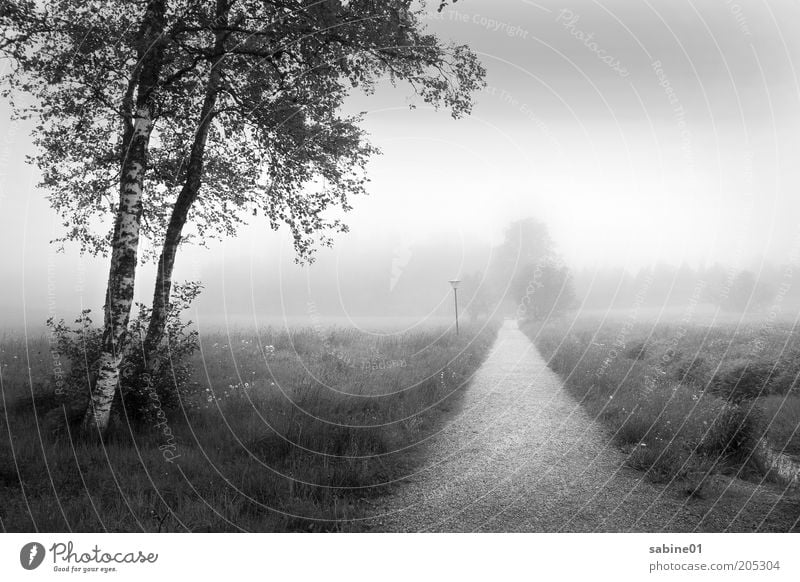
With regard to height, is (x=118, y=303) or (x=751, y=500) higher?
(x=118, y=303)

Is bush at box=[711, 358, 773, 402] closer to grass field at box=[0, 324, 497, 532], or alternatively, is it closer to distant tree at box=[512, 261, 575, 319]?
grass field at box=[0, 324, 497, 532]

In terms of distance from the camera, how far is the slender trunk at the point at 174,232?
711 cm

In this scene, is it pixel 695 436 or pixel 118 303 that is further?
pixel 695 436

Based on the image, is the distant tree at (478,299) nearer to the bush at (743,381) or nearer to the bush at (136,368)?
the bush at (743,381)

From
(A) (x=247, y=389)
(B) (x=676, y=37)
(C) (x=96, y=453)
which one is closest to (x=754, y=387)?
(B) (x=676, y=37)

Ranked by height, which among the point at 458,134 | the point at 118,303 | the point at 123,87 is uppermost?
the point at 123,87

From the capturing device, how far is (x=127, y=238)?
5918mm

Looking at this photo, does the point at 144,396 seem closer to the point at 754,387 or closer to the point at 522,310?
the point at 754,387

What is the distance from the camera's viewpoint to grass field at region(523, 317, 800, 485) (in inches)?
225

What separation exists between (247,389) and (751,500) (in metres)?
9.23

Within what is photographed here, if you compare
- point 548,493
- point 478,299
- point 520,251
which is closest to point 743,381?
point 548,493

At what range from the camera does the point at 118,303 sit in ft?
19.2

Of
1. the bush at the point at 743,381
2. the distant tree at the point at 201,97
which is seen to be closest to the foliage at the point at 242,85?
the distant tree at the point at 201,97

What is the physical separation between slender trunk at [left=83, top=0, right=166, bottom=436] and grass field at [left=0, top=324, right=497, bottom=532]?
28.5 inches
